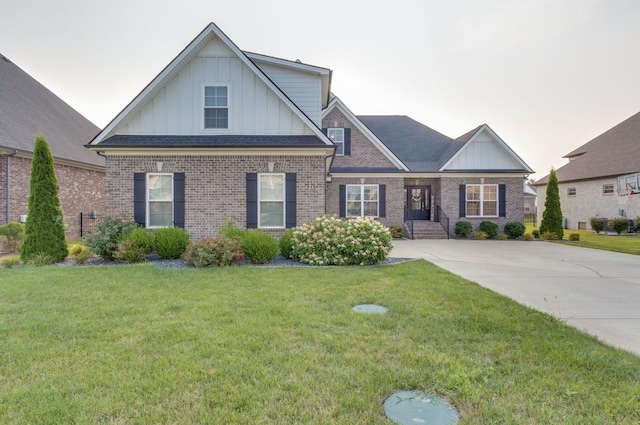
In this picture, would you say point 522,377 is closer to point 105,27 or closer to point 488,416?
point 488,416

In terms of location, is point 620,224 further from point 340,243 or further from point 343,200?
point 340,243

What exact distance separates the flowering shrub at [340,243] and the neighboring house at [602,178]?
18.0 meters

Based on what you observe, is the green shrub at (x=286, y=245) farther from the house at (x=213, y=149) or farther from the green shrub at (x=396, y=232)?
the green shrub at (x=396, y=232)

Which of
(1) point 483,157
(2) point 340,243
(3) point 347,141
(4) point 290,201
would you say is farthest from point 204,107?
(1) point 483,157

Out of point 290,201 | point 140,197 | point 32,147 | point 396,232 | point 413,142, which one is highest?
point 413,142

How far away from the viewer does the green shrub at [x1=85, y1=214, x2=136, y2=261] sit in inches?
357

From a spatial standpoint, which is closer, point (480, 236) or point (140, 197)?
point (140, 197)

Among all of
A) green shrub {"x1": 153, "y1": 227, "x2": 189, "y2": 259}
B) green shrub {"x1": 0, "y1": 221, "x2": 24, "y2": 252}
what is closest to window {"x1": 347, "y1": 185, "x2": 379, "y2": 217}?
green shrub {"x1": 153, "y1": 227, "x2": 189, "y2": 259}

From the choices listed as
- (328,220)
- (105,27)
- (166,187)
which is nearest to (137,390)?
(328,220)

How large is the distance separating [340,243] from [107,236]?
21.1ft

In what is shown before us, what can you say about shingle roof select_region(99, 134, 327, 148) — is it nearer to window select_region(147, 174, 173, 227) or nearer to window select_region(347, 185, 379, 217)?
window select_region(147, 174, 173, 227)

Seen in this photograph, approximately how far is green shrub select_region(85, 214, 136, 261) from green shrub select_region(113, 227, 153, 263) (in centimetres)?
21

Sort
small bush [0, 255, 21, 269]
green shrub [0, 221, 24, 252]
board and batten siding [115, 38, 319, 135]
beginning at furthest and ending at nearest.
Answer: green shrub [0, 221, 24, 252], board and batten siding [115, 38, 319, 135], small bush [0, 255, 21, 269]

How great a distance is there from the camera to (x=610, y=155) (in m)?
23.7
